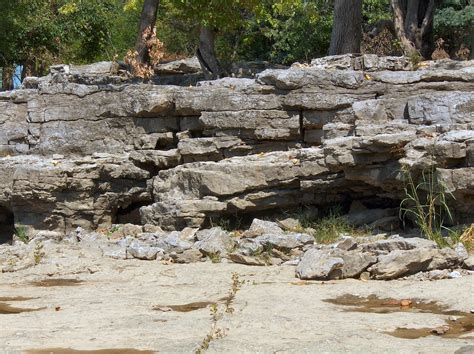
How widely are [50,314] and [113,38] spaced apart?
18.5 meters

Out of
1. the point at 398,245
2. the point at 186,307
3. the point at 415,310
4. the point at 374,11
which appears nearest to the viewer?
the point at 415,310

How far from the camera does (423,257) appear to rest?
9.12 m

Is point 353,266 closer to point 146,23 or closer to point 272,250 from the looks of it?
point 272,250

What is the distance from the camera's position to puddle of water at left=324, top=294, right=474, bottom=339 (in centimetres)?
680

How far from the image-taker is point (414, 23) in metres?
17.8

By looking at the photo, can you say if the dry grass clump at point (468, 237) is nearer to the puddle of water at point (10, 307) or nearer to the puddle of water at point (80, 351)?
the puddle of water at point (10, 307)

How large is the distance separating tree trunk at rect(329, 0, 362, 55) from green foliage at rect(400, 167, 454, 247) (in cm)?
500

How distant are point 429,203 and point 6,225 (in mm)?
7614

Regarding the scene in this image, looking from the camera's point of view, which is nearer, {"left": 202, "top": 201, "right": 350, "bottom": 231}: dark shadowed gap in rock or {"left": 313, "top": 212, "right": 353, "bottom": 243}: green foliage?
{"left": 313, "top": 212, "right": 353, "bottom": 243}: green foliage

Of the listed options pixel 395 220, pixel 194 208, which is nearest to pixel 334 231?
pixel 395 220

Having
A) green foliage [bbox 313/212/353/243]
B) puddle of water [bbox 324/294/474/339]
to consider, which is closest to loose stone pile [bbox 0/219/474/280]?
green foliage [bbox 313/212/353/243]

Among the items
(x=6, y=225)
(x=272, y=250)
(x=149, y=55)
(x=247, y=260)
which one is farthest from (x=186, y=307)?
(x=149, y=55)

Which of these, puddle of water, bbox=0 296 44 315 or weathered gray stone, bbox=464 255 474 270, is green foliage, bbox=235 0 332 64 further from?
puddle of water, bbox=0 296 44 315

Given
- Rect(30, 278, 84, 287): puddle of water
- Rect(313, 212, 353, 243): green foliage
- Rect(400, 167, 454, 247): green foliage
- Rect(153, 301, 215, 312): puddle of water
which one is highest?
Rect(400, 167, 454, 247): green foliage
